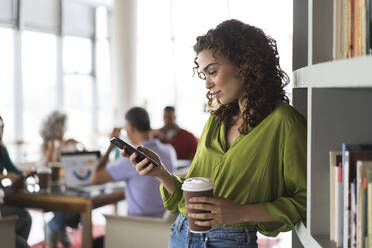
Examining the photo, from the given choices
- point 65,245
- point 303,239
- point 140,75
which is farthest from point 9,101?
point 303,239

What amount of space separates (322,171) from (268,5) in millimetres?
7426

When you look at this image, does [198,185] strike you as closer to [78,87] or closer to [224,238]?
[224,238]

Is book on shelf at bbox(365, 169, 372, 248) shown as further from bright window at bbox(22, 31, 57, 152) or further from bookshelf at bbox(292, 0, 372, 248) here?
bright window at bbox(22, 31, 57, 152)

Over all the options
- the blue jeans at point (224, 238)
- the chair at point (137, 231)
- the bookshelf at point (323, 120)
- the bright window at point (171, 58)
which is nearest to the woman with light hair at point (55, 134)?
the chair at point (137, 231)

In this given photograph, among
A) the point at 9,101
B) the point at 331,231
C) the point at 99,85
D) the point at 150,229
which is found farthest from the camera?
the point at 99,85

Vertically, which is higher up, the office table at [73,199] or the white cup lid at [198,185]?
the white cup lid at [198,185]

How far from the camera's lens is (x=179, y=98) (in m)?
9.57

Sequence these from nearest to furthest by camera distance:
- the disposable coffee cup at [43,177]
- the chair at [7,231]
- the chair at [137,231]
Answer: the chair at [7,231] → the chair at [137,231] → the disposable coffee cup at [43,177]

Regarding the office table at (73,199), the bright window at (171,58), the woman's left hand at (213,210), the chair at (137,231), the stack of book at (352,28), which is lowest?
the chair at (137,231)

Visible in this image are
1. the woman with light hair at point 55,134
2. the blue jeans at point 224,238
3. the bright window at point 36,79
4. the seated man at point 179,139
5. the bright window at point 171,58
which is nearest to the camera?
the blue jeans at point 224,238

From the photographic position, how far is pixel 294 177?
4.33ft

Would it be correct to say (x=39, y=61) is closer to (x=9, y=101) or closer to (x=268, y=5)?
(x=9, y=101)

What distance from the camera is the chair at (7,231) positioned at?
110 inches

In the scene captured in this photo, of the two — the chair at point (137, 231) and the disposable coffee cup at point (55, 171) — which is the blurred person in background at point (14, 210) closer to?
the disposable coffee cup at point (55, 171)
